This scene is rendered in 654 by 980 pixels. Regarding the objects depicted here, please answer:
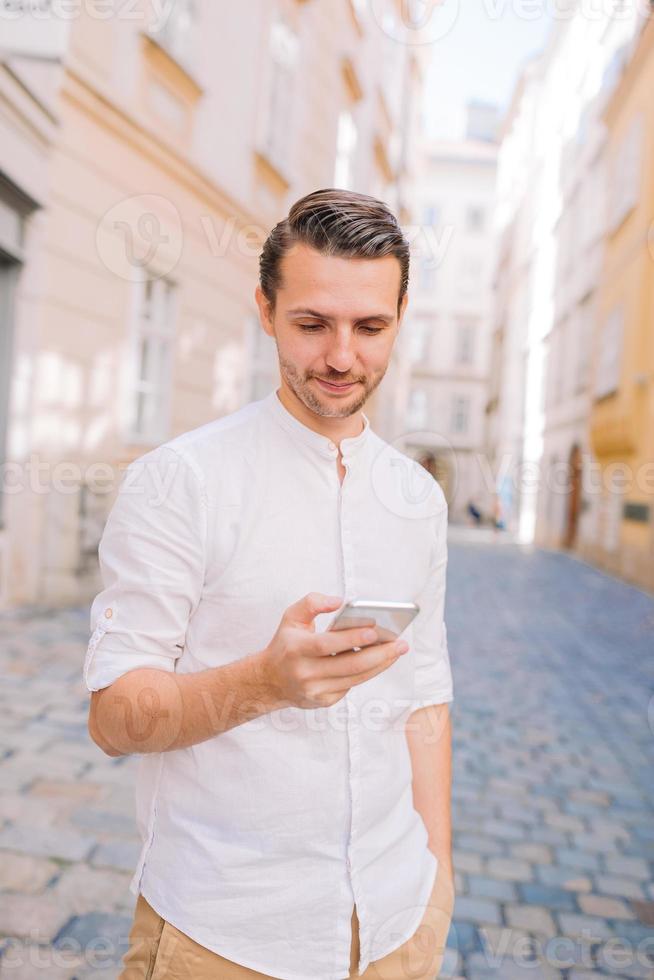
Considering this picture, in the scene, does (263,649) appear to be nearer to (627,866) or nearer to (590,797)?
(627,866)

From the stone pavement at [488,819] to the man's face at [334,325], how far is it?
1.97 m

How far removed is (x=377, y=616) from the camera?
1.01m

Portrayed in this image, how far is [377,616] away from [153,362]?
25.5 ft

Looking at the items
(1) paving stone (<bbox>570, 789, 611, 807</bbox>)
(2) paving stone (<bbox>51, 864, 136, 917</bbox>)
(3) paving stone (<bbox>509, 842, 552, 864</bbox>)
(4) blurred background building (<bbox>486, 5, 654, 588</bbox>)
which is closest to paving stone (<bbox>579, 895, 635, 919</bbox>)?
(3) paving stone (<bbox>509, 842, 552, 864</bbox>)

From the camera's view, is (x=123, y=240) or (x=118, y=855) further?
(x=123, y=240)

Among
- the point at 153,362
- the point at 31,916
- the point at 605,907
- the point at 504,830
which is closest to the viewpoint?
the point at 31,916

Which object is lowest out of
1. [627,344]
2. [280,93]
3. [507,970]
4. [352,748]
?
[507,970]

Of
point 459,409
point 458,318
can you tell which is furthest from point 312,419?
point 458,318

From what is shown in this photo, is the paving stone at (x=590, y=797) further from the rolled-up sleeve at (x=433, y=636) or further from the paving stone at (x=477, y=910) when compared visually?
the rolled-up sleeve at (x=433, y=636)

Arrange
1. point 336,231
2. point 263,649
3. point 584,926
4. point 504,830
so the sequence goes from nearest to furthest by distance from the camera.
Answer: point 263,649, point 336,231, point 584,926, point 504,830

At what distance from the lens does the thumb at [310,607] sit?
0.99 meters

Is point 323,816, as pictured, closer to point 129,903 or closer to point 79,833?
point 129,903

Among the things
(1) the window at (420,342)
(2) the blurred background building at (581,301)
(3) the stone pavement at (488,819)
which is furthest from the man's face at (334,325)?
(1) the window at (420,342)

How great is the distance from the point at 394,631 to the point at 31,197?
632cm
